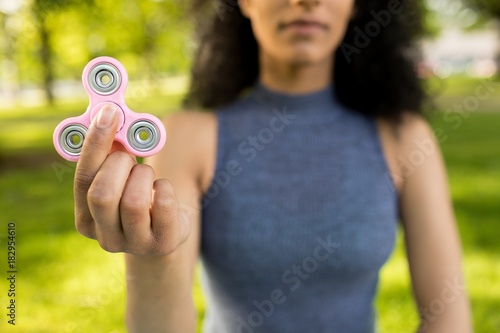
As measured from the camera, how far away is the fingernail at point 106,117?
0.69 meters

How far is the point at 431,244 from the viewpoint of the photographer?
1.33 m

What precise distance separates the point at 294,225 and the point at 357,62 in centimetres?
44

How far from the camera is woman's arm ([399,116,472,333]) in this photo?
50.7 inches

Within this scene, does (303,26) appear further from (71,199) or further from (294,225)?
(71,199)

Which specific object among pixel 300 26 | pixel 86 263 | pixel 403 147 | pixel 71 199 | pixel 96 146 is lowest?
pixel 71 199

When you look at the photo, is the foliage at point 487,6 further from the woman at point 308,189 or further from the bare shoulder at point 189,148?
the bare shoulder at point 189,148

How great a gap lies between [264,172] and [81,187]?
626 millimetres

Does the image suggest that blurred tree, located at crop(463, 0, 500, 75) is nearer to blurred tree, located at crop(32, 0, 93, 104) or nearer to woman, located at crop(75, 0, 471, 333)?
Result: blurred tree, located at crop(32, 0, 93, 104)

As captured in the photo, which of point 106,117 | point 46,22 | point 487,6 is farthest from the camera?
point 487,6

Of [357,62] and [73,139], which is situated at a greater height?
[73,139]

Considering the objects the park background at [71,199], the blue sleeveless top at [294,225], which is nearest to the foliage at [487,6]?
the park background at [71,199]

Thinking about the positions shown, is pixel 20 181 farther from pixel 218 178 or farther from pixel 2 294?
pixel 218 178

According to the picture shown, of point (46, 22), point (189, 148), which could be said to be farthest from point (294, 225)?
point (46, 22)

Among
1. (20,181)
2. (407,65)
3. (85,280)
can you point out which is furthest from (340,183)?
(20,181)
